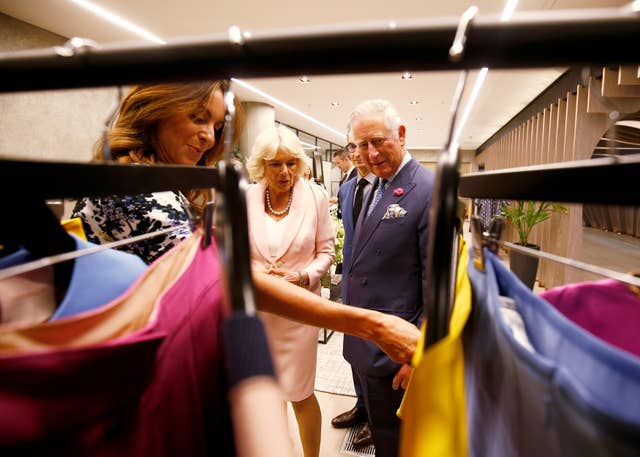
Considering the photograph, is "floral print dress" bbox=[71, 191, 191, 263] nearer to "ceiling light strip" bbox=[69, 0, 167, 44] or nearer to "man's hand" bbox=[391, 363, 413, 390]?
"man's hand" bbox=[391, 363, 413, 390]

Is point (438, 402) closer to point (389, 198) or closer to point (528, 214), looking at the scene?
point (389, 198)

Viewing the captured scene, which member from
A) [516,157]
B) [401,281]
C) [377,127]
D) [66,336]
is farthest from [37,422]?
[516,157]

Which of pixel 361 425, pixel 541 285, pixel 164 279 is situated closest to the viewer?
pixel 164 279

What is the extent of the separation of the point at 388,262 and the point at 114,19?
4.20 meters

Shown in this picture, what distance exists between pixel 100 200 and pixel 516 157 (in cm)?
891

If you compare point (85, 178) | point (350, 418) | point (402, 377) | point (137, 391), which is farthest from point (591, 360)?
point (350, 418)

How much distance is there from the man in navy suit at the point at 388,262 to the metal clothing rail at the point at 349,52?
1141mm

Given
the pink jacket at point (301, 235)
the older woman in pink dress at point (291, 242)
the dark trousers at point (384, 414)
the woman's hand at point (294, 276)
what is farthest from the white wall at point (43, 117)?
the dark trousers at point (384, 414)

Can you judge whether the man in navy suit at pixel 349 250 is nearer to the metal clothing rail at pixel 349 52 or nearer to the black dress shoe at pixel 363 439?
the black dress shoe at pixel 363 439

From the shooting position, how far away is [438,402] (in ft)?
1.02

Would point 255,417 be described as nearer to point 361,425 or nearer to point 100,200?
point 100,200

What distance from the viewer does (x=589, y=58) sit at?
0.32 metres

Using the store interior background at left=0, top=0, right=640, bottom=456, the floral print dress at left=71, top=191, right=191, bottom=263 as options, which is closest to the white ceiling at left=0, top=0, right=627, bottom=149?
the store interior background at left=0, top=0, right=640, bottom=456

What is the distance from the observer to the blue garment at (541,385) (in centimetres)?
22
